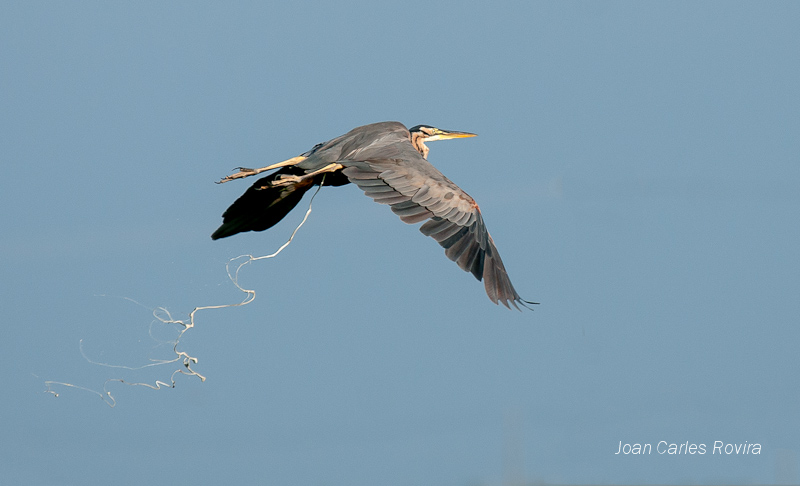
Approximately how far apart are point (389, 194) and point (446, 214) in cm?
53

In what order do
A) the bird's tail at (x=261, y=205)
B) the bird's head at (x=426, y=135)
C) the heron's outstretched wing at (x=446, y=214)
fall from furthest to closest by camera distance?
the bird's head at (x=426, y=135) < the bird's tail at (x=261, y=205) < the heron's outstretched wing at (x=446, y=214)

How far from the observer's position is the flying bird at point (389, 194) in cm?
821

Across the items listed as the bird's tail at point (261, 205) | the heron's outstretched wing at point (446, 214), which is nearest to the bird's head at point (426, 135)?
the bird's tail at point (261, 205)

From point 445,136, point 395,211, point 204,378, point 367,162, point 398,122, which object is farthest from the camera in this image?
point 445,136

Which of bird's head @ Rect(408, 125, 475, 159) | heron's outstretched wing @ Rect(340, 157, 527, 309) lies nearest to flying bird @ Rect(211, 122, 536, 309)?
heron's outstretched wing @ Rect(340, 157, 527, 309)

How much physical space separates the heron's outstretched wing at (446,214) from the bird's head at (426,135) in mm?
2049

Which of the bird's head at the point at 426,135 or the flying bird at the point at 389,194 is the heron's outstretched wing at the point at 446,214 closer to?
the flying bird at the point at 389,194

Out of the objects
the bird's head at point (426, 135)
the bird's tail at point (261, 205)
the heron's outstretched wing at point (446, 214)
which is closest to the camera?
the heron's outstretched wing at point (446, 214)

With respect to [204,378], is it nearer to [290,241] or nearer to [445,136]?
[290,241]

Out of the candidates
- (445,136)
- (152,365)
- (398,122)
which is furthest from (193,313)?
(445,136)

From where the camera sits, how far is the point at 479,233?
8.34m

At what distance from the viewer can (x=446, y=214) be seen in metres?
8.27

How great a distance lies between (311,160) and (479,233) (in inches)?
70.9

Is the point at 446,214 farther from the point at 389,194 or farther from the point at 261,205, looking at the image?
the point at 261,205
